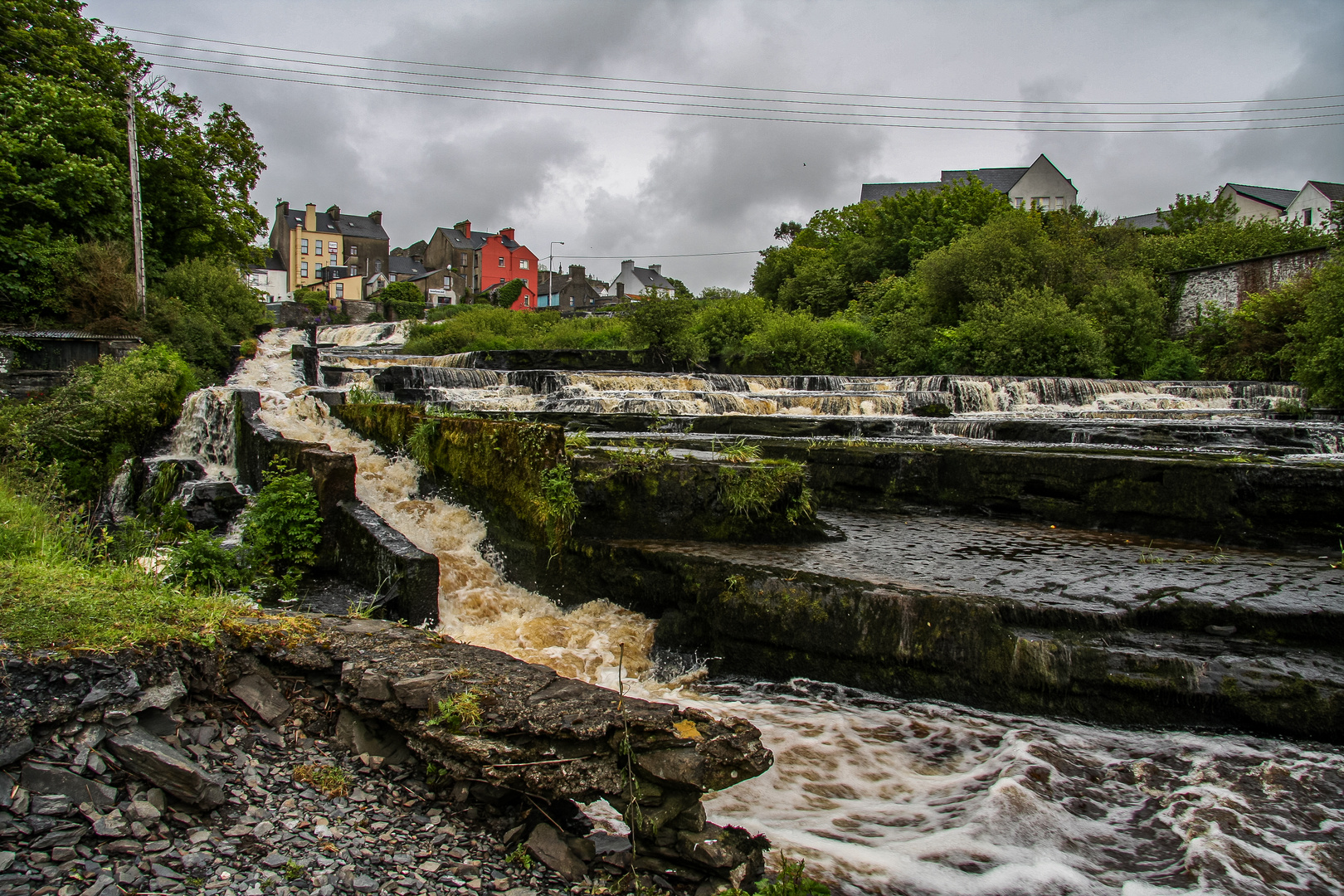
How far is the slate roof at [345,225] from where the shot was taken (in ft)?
223

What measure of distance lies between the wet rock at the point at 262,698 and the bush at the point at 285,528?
3.32m

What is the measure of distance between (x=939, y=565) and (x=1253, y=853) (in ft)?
8.38

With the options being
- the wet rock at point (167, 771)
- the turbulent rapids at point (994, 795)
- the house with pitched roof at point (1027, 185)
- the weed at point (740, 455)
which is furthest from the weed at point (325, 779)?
the house with pitched roof at point (1027, 185)

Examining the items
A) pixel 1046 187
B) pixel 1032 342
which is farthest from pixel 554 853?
pixel 1046 187

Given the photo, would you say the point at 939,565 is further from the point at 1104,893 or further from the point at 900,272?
the point at 900,272

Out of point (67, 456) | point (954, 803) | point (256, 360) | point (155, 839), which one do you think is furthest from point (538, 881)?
point (256, 360)

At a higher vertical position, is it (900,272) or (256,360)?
(900,272)

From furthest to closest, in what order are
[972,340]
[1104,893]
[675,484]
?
[972,340], [675,484], [1104,893]

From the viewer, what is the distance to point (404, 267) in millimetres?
70812

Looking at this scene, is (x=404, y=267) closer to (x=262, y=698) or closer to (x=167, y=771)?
(x=262, y=698)

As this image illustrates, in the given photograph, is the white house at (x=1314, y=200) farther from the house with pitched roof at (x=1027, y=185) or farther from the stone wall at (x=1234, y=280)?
the stone wall at (x=1234, y=280)

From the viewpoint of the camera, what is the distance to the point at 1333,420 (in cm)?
1241

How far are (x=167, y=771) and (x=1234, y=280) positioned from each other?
28936 millimetres

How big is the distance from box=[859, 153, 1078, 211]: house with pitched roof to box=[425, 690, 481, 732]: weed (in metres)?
55.2
